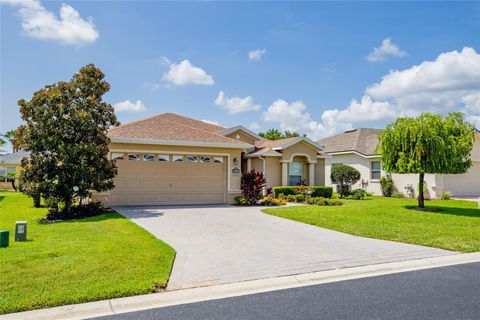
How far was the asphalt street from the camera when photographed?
4.55 metres

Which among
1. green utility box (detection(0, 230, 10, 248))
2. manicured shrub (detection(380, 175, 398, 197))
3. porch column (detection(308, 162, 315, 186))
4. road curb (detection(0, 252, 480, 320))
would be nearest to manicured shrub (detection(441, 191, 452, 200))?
manicured shrub (detection(380, 175, 398, 197))

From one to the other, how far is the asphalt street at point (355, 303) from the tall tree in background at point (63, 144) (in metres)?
10.2

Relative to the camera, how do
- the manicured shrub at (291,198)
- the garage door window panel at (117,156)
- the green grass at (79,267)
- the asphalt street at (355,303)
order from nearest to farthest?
1. the asphalt street at (355,303)
2. the green grass at (79,267)
3. the garage door window panel at (117,156)
4. the manicured shrub at (291,198)

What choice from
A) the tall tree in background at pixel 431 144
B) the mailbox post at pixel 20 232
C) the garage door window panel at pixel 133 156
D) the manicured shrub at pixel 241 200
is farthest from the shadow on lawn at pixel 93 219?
the tall tree in background at pixel 431 144

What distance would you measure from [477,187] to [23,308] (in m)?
29.5

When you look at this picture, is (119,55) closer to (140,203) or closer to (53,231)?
(140,203)

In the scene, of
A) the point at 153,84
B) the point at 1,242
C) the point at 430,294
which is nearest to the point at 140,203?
the point at 153,84

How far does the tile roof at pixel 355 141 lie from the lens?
27.3 meters

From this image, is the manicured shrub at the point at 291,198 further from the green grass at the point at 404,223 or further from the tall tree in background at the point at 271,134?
the tall tree in background at the point at 271,134

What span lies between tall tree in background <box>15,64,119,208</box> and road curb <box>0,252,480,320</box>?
9612mm

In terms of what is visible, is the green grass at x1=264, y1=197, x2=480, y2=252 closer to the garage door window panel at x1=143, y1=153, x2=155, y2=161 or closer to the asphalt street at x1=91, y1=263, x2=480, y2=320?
the asphalt street at x1=91, y1=263, x2=480, y2=320

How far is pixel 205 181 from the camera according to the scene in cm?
1828

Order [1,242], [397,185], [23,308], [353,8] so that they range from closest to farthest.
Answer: [23,308] < [1,242] < [353,8] < [397,185]

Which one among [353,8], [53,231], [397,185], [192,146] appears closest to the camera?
[53,231]
